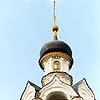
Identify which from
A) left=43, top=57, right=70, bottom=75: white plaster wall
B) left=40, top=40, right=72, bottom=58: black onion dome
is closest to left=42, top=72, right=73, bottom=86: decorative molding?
left=43, top=57, right=70, bottom=75: white plaster wall

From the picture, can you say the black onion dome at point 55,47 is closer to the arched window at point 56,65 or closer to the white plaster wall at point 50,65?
the white plaster wall at point 50,65

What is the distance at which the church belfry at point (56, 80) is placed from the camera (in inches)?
516

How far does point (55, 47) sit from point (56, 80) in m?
1.52

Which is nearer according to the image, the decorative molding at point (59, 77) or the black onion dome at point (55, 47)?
the decorative molding at point (59, 77)

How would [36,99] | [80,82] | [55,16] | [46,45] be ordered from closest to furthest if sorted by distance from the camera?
1. [36,99]
2. [80,82]
3. [46,45]
4. [55,16]

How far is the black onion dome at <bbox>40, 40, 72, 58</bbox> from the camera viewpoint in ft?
47.2

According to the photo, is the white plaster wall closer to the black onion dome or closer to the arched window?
the arched window

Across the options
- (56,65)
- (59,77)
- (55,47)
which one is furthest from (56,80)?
(55,47)

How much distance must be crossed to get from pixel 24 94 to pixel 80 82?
1965 mm

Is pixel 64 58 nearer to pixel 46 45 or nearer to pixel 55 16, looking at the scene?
pixel 46 45

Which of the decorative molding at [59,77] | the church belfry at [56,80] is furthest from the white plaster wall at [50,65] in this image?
the decorative molding at [59,77]

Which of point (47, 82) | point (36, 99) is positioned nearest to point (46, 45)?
point (47, 82)

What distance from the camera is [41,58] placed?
14586 millimetres

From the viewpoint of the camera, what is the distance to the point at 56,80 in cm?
1335
